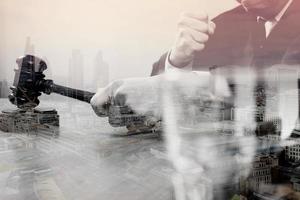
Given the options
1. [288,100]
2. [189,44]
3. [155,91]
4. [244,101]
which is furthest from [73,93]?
[288,100]

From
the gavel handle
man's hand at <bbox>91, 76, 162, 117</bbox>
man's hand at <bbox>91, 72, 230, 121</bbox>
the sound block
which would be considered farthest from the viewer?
the sound block

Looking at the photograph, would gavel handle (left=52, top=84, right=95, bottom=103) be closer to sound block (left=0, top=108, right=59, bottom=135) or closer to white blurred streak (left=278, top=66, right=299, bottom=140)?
sound block (left=0, top=108, right=59, bottom=135)

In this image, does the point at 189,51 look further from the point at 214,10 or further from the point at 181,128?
the point at 181,128

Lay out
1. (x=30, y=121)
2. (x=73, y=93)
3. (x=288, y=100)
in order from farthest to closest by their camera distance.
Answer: (x=30, y=121), (x=73, y=93), (x=288, y=100)

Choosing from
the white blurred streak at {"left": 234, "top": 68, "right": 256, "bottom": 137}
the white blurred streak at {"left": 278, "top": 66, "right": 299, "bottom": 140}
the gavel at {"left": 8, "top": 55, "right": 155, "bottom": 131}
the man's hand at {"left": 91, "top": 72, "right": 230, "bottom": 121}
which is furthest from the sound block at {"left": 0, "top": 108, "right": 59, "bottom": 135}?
the white blurred streak at {"left": 278, "top": 66, "right": 299, "bottom": 140}

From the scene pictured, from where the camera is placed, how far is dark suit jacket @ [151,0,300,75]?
3.85 feet

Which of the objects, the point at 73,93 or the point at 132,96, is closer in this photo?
the point at 132,96

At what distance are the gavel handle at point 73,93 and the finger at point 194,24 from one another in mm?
527

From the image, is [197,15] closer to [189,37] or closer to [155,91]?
[189,37]

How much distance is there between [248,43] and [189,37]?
23 centimetres

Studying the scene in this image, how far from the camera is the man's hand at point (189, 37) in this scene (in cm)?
135

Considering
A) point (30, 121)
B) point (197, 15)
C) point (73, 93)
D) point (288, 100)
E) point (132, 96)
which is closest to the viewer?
point (288, 100)

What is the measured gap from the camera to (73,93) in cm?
172

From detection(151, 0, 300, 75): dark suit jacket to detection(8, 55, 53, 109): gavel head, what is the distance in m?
0.87
